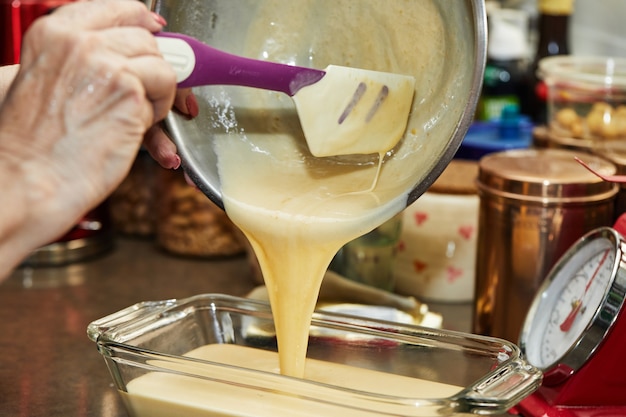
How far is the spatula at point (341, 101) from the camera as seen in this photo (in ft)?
2.66

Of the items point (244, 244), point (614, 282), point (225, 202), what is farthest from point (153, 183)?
point (614, 282)

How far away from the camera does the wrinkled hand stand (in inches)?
24.4

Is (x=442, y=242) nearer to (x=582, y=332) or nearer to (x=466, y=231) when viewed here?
(x=466, y=231)

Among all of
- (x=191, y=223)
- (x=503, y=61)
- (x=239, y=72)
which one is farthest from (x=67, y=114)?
(x=503, y=61)

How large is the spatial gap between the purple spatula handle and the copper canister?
30cm

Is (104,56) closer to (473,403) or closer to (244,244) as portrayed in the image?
(473,403)

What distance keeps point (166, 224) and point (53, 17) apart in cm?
85

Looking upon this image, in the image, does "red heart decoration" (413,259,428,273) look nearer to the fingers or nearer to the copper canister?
the copper canister

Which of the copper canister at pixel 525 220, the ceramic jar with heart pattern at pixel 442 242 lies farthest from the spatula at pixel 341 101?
the ceramic jar with heart pattern at pixel 442 242

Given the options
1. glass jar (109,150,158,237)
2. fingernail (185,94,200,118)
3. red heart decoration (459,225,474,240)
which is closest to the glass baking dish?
fingernail (185,94,200,118)

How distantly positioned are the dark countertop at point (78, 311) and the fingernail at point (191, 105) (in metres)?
0.33

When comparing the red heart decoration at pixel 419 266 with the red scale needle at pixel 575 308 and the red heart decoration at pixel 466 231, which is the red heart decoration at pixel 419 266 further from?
the red scale needle at pixel 575 308

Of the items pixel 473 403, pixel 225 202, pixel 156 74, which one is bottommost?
pixel 473 403

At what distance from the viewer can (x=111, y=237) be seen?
1528mm
